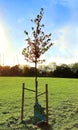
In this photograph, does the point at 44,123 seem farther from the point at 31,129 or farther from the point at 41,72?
the point at 41,72

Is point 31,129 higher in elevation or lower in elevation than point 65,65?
lower

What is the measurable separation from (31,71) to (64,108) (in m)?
55.2

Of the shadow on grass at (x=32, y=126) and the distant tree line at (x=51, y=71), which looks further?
the distant tree line at (x=51, y=71)

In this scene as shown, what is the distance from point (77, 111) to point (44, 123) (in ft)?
10.5

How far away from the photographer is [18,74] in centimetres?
7656

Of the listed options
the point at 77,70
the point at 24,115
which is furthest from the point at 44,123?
the point at 77,70

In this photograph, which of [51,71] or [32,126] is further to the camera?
[51,71]

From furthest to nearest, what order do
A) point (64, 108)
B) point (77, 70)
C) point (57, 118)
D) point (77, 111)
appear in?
point (77, 70) < point (64, 108) < point (77, 111) < point (57, 118)

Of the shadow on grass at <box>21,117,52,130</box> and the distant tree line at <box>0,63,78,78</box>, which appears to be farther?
the distant tree line at <box>0,63,78,78</box>

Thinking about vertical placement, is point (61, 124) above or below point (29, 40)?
below

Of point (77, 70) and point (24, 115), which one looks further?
point (77, 70)

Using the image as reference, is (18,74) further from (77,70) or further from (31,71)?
(77,70)

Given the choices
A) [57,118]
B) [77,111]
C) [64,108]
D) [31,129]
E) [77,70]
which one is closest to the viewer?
[31,129]

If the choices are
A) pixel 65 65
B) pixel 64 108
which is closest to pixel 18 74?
pixel 65 65
